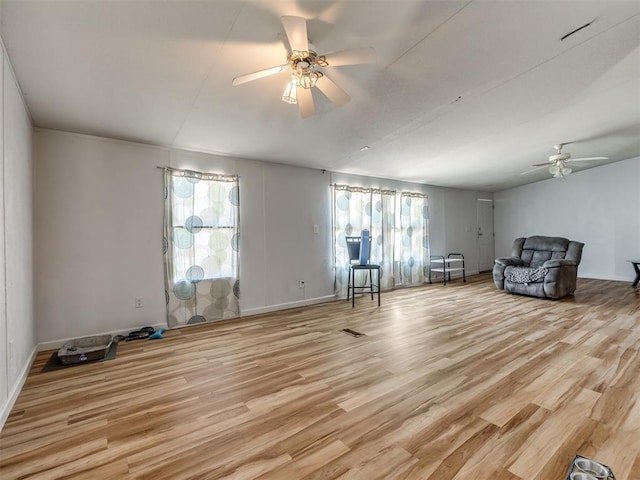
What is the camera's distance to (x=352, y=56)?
170 cm

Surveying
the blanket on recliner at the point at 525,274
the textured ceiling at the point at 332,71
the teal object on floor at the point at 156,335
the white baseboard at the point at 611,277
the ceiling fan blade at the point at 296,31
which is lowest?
the teal object on floor at the point at 156,335

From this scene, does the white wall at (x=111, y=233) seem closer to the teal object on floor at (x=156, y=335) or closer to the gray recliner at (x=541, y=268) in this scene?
the teal object on floor at (x=156, y=335)

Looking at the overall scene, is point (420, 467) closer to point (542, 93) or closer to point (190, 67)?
point (190, 67)

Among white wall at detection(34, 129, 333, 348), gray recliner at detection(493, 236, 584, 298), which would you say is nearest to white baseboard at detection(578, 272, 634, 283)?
gray recliner at detection(493, 236, 584, 298)

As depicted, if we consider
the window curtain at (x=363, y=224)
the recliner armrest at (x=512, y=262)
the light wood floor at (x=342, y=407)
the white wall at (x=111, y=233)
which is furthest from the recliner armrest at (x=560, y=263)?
the white wall at (x=111, y=233)

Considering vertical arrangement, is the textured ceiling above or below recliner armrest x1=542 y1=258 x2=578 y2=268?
above

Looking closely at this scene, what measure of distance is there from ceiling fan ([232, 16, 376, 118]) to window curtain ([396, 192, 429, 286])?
4.25 metres

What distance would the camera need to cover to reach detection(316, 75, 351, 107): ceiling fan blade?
74.1 inches

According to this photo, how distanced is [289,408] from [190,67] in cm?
242

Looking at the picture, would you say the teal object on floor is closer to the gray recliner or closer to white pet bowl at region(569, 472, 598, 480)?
white pet bowl at region(569, 472, 598, 480)

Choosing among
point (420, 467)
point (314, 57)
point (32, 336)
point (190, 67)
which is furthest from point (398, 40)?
point (32, 336)

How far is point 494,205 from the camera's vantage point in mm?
8156

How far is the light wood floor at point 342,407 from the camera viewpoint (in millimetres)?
1301

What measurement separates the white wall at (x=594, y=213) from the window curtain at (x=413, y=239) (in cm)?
335
